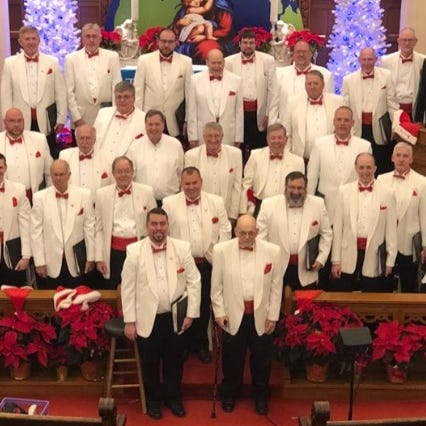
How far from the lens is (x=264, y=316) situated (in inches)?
248

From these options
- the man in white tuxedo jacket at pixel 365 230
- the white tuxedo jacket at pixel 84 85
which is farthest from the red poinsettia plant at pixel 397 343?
the white tuxedo jacket at pixel 84 85

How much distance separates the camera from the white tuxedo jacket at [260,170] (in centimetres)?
739

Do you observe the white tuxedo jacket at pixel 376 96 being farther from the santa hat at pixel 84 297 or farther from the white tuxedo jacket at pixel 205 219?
the santa hat at pixel 84 297

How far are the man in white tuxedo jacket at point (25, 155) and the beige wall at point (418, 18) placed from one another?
5.83m

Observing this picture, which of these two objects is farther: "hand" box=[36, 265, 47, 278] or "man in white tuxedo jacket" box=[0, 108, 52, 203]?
"man in white tuxedo jacket" box=[0, 108, 52, 203]

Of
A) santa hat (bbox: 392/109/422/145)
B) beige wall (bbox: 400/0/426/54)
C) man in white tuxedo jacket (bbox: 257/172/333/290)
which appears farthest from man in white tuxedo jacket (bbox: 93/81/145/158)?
beige wall (bbox: 400/0/426/54)

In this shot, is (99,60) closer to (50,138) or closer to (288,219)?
(50,138)

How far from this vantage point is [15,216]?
7035 mm

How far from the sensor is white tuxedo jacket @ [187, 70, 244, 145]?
809 centimetres

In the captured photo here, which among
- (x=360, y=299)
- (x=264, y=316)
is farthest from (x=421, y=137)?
(x=264, y=316)

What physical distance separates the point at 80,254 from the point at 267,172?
1774 mm

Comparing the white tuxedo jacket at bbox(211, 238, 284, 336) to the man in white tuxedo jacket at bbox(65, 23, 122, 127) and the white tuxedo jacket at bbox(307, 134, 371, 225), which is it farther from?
the man in white tuxedo jacket at bbox(65, 23, 122, 127)

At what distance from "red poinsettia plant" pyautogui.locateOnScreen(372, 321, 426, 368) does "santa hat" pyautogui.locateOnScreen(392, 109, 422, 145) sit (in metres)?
2.29

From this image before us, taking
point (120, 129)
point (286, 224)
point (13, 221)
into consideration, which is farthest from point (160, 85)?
point (286, 224)
